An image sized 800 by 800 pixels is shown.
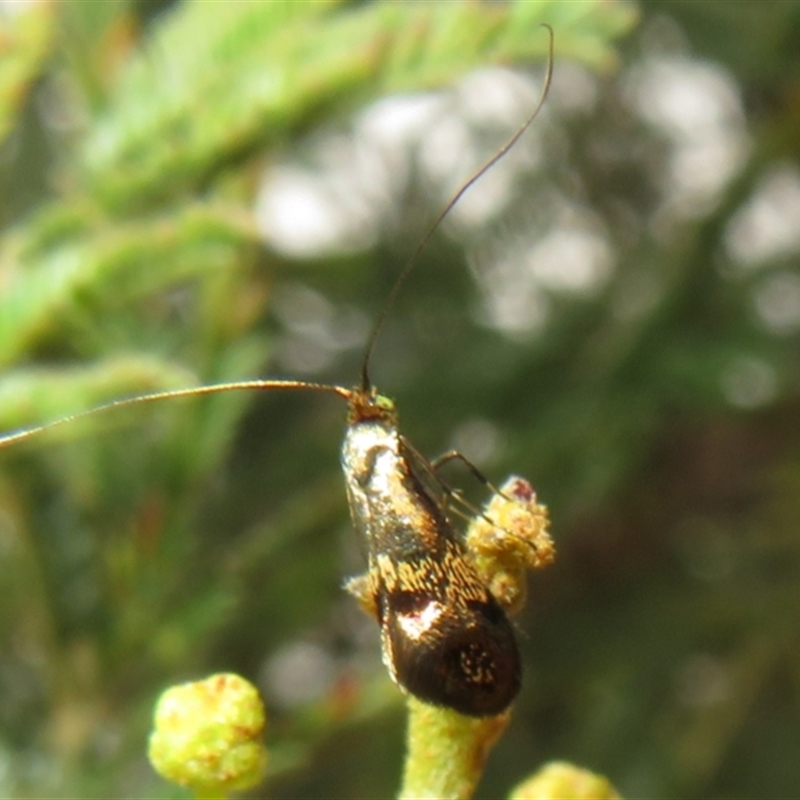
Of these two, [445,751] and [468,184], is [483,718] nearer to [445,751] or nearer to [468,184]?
[445,751]

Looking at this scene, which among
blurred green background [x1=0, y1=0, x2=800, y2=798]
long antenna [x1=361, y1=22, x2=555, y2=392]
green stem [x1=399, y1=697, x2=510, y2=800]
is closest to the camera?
green stem [x1=399, y1=697, x2=510, y2=800]

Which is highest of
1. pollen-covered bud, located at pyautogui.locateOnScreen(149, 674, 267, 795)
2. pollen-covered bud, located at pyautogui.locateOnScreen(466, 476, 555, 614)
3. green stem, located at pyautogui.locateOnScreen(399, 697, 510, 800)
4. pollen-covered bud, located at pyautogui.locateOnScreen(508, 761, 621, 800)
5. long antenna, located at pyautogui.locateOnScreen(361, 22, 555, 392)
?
long antenna, located at pyautogui.locateOnScreen(361, 22, 555, 392)

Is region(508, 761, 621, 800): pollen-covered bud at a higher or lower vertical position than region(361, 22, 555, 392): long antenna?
lower

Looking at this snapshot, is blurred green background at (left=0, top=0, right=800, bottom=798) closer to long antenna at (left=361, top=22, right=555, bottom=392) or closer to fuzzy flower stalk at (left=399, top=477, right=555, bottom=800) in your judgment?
long antenna at (left=361, top=22, right=555, bottom=392)

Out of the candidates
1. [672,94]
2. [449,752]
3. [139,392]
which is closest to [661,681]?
[672,94]

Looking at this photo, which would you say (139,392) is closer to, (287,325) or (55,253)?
(55,253)

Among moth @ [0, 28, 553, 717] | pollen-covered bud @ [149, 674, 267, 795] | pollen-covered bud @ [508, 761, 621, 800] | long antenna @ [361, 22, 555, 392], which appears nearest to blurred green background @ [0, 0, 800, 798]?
long antenna @ [361, 22, 555, 392]

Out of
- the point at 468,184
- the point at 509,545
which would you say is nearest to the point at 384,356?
the point at 468,184
